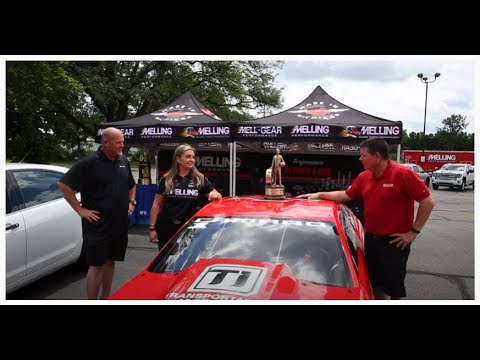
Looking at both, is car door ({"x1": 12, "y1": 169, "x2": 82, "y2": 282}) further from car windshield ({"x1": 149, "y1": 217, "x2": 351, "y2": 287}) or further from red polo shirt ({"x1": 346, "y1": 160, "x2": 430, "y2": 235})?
red polo shirt ({"x1": 346, "y1": 160, "x2": 430, "y2": 235})

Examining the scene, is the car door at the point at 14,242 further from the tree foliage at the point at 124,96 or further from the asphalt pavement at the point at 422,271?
the tree foliage at the point at 124,96

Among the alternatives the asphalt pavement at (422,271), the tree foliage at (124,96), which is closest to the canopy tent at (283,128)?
the asphalt pavement at (422,271)

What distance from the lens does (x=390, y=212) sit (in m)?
3.09

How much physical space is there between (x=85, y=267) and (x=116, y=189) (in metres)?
2.05

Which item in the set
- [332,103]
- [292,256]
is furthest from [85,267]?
[332,103]

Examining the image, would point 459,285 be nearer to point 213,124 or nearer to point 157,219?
point 157,219

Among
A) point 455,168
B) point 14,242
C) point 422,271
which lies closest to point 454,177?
point 455,168

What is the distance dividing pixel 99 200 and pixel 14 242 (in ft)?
3.00

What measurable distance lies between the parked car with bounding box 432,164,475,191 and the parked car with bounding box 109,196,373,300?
21.5 metres

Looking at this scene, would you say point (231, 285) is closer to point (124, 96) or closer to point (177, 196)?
point (177, 196)

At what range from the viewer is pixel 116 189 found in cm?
334

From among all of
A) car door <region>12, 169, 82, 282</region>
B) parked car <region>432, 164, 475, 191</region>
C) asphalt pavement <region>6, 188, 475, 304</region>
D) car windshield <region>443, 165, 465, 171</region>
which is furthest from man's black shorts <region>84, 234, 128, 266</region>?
car windshield <region>443, 165, 465, 171</region>

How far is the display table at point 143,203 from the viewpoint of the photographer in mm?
8422

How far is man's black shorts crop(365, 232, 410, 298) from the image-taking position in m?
3.10
